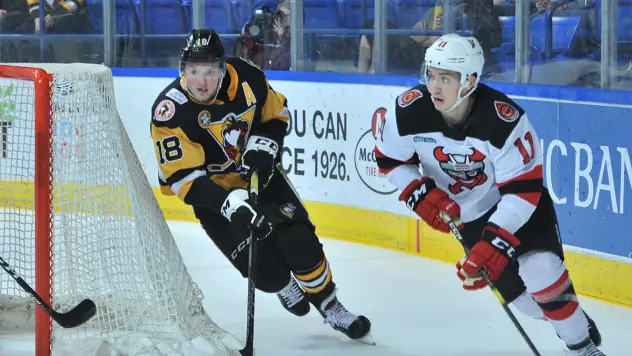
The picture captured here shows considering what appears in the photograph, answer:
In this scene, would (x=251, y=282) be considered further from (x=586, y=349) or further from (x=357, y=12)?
(x=357, y=12)

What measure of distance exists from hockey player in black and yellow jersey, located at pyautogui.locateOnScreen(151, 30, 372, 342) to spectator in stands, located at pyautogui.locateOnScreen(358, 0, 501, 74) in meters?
1.66

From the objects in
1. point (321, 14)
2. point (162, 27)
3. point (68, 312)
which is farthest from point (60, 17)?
point (68, 312)

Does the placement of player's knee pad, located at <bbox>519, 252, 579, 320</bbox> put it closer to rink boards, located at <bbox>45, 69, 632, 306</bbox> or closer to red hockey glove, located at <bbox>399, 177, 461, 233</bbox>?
red hockey glove, located at <bbox>399, 177, 461, 233</bbox>

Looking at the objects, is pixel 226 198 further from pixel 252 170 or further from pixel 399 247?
pixel 399 247

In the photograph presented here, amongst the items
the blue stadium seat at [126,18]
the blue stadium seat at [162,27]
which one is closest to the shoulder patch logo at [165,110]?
the blue stadium seat at [162,27]

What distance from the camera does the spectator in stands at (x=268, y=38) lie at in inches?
276

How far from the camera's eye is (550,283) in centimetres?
369

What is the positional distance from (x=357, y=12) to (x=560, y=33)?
1546mm

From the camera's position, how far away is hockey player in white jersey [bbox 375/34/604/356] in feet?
12.1

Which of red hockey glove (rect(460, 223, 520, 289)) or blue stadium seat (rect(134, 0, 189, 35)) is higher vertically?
→ blue stadium seat (rect(134, 0, 189, 35))

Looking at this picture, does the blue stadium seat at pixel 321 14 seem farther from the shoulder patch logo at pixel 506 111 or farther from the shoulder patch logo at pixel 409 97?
the shoulder patch logo at pixel 506 111

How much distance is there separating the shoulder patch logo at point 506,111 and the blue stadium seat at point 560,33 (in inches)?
65.0

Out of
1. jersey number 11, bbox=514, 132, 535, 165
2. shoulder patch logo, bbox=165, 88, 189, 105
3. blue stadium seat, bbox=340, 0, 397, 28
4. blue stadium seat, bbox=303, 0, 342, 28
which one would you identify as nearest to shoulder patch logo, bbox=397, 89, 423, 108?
jersey number 11, bbox=514, 132, 535, 165

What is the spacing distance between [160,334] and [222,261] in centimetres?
229
